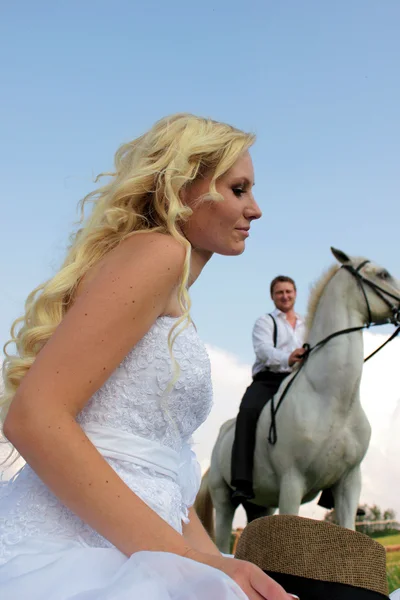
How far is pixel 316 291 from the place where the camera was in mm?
6227

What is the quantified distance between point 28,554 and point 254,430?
5.12 metres

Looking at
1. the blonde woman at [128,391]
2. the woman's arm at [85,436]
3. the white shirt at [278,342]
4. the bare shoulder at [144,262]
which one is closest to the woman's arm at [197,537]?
the blonde woman at [128,391]

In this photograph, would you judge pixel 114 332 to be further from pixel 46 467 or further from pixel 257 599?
pixel 257 599

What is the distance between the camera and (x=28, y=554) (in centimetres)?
122

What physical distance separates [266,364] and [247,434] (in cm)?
76

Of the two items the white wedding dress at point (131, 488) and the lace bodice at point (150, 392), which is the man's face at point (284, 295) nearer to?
the white wedding dress at point (131, 488)

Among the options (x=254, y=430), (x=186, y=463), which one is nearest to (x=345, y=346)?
(x=254, y=430)

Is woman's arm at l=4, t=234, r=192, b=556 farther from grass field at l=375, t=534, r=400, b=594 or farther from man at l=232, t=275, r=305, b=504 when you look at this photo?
man at l=232, t=275, r=305, b=504

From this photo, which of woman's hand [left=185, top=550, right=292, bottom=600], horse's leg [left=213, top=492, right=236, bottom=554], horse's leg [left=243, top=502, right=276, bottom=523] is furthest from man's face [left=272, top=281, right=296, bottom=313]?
woman's hand [left=185, top=550, right=292, bottom=600]

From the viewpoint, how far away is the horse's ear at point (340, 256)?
6.05m

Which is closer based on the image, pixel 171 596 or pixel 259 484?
pixel 171 596

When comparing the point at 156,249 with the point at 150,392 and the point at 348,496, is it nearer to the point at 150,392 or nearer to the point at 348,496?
the point at 150,392

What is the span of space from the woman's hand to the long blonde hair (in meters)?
0.47

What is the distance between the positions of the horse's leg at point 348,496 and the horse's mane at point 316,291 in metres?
1.37
